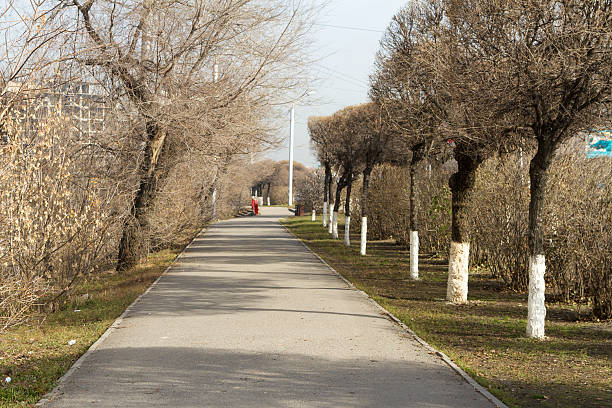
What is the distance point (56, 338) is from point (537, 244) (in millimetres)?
7037

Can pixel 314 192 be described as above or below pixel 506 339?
above

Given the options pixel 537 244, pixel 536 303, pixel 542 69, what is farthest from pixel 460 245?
pixel 542 69

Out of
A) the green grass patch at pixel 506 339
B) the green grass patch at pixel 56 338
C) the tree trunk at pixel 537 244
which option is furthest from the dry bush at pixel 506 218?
the green grass patch at pixel 56 338

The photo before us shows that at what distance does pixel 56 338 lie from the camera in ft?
32.4

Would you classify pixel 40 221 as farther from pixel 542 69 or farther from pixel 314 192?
pixel 314 192

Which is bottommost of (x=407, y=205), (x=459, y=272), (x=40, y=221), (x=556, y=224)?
(x=459, y=272)

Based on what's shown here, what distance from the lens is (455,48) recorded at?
36.8ft

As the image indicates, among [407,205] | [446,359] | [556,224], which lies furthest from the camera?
[407,205]

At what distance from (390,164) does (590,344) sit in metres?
20.4

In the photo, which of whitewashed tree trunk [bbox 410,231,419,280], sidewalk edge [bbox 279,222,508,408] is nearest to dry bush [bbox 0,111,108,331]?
sidewalk edge [bbox 279,222,508,408]

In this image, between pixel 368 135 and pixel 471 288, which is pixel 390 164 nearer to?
pixel 368 135

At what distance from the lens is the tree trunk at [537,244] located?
9938 millimetres

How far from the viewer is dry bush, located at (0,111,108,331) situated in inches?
360

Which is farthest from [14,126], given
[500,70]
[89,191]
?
[500,70]
